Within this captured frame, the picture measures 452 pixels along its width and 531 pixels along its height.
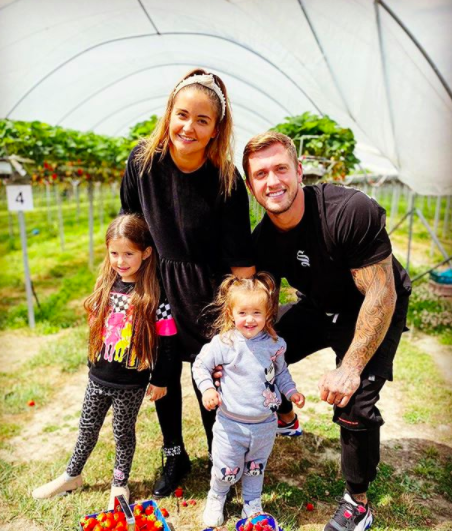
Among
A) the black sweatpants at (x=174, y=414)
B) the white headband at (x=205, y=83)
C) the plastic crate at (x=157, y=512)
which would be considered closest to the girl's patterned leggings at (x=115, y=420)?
the black sweatpants at (x=174, y=414)

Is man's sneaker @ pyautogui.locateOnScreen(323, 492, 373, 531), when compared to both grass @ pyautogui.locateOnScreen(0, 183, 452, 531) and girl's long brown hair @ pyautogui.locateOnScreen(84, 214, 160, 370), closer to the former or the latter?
grass @ pyautogui.locateOnScreen(0, 183, 452, 531)

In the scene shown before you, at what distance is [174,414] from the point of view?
2242mm

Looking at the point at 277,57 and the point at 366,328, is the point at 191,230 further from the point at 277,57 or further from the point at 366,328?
the point at 277,57

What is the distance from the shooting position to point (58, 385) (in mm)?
3506

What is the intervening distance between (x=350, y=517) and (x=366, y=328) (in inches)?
34.5

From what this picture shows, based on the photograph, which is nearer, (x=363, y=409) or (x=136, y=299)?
(x=363, y=409)

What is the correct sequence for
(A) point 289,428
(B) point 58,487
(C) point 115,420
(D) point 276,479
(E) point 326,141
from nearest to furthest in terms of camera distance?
(C) point 115,420 → (B) point 58,487 → (D) point 276,479 → (A) point 289,428 → (E) point 326,141

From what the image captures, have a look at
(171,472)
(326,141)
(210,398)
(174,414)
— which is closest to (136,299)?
(210,398)

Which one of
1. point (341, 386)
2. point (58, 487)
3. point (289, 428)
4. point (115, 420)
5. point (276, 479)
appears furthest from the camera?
point (289, 428)

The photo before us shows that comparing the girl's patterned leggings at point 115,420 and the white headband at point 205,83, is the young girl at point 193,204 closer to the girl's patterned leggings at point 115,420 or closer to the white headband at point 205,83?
the white headband at point 205,83

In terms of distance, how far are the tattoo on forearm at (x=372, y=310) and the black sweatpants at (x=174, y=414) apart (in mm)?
769

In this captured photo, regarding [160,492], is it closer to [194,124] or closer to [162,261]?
[162,261]

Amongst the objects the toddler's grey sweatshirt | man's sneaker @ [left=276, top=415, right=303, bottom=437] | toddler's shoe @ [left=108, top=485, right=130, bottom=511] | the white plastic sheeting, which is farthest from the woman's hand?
the white plastic sheeting

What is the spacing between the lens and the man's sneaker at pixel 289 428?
2.63m
